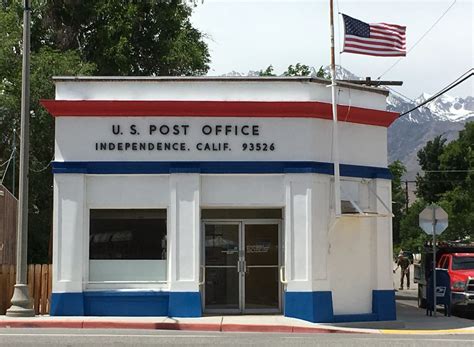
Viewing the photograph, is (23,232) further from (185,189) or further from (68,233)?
(185,189)

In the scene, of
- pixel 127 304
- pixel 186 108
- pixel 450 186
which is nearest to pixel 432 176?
pixel 450 186

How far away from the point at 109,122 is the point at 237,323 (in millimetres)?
5794

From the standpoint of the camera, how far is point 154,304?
20.0 metres

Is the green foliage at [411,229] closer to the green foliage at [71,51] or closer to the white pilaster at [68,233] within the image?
the green foliage at [71,51]

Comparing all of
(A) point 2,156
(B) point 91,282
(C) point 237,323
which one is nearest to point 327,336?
(C) point 237,323

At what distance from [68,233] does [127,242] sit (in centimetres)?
144

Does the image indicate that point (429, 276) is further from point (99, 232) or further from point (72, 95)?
point (72, 95)

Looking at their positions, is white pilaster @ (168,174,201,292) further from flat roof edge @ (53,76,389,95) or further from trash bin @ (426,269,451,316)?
trash bin @ (426,269,451,316)

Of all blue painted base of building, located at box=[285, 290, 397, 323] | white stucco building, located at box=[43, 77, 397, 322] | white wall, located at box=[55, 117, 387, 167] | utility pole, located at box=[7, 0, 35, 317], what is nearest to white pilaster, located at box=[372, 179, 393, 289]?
white stucco building, located at box=[43, 77, 397, 322]

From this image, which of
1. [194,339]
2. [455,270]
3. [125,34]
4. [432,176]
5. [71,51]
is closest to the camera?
[194,339]

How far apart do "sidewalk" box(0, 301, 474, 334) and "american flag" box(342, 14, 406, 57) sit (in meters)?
6.66

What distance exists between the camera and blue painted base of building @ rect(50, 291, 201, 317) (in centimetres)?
1977

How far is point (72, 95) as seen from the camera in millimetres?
20438

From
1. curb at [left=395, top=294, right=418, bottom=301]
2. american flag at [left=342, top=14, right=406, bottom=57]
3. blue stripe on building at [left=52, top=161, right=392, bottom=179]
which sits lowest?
curb at [left=395, top=294, right=418, bottom=301]
